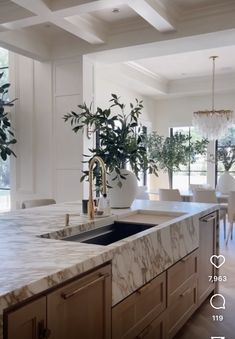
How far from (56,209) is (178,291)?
119 cm

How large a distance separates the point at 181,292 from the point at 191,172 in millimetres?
6683

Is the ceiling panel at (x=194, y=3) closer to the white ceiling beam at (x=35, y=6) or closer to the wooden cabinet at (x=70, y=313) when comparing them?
the white ceiling beam at (x=35, y=6)


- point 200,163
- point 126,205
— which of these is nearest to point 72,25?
point 126,205

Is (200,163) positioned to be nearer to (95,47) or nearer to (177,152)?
(177,152)

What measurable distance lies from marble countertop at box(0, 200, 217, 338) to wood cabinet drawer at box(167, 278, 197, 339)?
291mm

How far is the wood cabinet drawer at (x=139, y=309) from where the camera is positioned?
174 cm

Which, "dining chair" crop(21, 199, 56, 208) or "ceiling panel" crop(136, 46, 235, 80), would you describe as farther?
"ceiling panel" crop(136, 46, 235, 80)

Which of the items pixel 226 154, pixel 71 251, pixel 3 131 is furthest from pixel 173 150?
pixel 71 251

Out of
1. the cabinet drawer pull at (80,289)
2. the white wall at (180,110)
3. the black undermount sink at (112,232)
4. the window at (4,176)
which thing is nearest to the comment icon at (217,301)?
the black undermount sink at (112,232)

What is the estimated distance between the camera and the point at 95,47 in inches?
208

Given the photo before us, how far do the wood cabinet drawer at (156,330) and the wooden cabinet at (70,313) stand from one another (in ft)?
1.41

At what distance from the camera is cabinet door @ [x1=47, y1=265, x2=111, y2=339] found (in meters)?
1.29

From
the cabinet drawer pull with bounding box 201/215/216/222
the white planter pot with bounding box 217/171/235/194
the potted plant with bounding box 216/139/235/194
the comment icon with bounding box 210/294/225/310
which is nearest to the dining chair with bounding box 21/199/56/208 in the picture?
the cabinet drawer pull with bounding box 201/215/216/222

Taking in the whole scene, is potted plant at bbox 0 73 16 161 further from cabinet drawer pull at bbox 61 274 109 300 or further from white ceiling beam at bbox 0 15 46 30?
cabinet drawer pull at bbox 61 274 109 300
